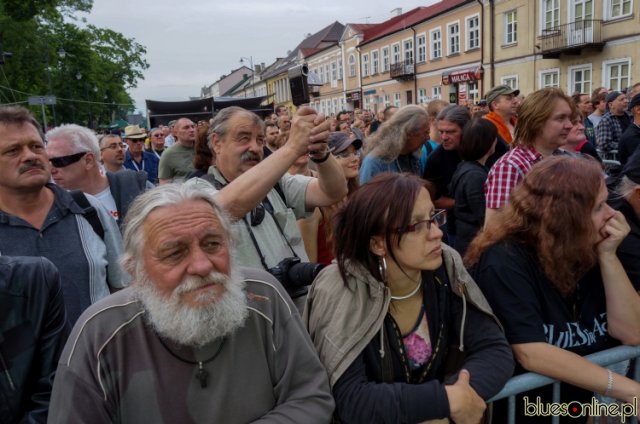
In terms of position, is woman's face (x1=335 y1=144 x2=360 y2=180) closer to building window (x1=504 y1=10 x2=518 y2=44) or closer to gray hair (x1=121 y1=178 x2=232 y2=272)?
gray hair (x1=121 y1=178 x2=232 y2=272)

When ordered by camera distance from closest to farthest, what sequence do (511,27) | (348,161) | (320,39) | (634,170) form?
(634,170) → (348,161) → (511,27) → (320,39)

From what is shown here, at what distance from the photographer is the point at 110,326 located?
1.54m

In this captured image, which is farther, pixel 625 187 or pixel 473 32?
pixel 473 32

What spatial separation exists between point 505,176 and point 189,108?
14.2 metres

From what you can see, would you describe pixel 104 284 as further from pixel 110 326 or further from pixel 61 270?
pixel 110 326

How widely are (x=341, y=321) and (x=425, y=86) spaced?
36043 millimetres

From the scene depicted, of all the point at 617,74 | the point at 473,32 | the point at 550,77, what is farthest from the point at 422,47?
the point at 617,74

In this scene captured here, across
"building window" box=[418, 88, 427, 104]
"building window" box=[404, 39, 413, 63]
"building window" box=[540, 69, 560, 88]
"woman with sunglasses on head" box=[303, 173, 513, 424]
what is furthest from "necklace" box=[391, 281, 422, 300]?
"building window" box=[404, 39, 413, 63]

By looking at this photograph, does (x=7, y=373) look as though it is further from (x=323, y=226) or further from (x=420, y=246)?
(x=323, y=226)

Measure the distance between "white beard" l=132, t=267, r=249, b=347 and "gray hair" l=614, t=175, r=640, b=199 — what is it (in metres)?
2.00

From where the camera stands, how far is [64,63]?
129 feet

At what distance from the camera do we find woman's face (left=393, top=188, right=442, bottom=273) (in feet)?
6.11

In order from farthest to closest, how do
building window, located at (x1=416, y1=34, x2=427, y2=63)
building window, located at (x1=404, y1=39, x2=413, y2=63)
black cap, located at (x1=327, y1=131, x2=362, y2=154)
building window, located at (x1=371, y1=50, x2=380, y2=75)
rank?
building window, located at (x1=371, y1=50, x2=380, y2=75)
building window, located at (x1=404, y1=39, x2=413, y2=63)
building window, located at (x1=416, y1=34, x2=427, y2=63)
black cap, located at (x1=327, y1=131, x2=362, y2=154)

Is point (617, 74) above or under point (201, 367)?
above
